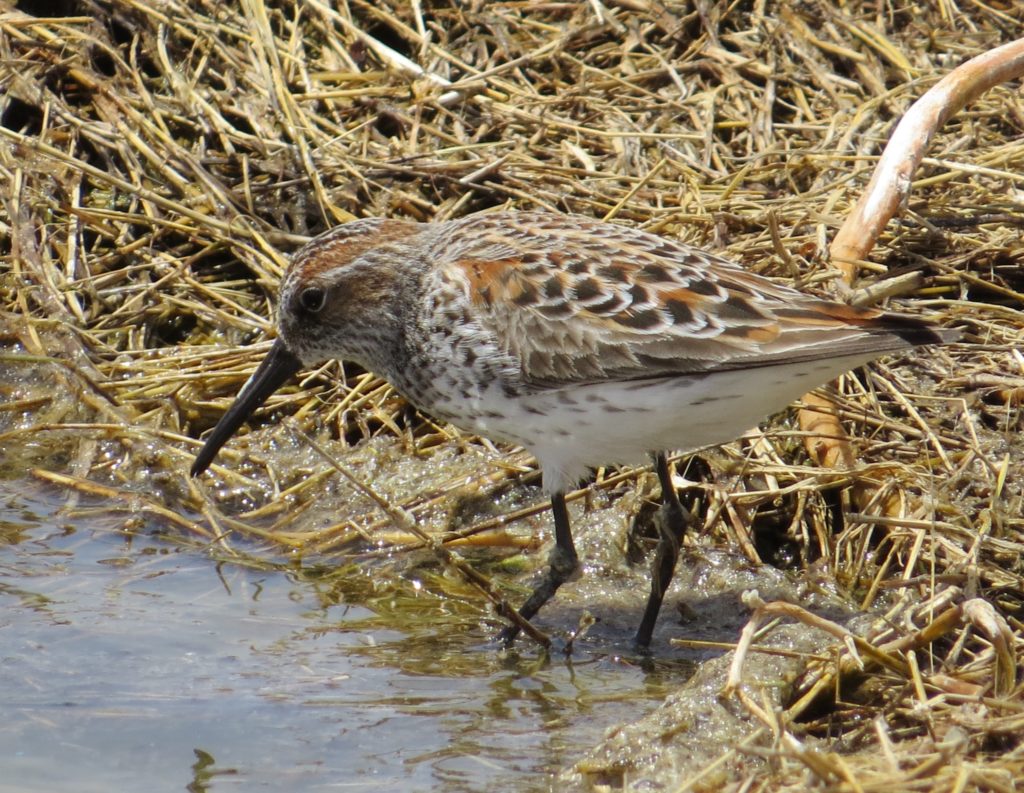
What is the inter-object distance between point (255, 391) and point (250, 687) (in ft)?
6.02

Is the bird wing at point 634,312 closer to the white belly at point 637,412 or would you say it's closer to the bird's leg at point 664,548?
the white belly at point 637,412

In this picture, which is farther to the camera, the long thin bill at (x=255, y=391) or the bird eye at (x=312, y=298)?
the long thin bill at (x=255, y=391)

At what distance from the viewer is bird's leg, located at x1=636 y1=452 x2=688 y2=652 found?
249 inches

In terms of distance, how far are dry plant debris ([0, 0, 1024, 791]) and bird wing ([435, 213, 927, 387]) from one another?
3.28 feet

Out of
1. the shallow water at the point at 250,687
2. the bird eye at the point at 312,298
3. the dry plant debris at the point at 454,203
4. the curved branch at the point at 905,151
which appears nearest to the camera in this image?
the shallow water at the point at 250,687

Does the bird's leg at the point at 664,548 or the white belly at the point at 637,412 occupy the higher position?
the white belly at the point at 637,412

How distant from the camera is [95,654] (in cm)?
589

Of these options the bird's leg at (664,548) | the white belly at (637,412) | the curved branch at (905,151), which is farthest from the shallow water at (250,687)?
Result: the curved branch at (905,151)

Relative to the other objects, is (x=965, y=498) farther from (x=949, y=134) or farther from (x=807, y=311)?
(x=949, y=134)

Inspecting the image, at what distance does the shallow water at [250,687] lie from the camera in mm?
5035

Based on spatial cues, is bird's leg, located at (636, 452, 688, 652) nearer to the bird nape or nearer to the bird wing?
the bird nape

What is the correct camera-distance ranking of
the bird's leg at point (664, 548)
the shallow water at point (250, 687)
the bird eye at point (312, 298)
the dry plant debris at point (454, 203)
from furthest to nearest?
the dry plant debris at point (454, 203)
the bird eye at point (312, 298)
the bird's leg at point (664, 548)
the shallow water at point (250, 687)

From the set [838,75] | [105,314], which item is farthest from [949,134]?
[105,314]

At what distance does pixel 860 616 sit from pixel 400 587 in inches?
83.9
